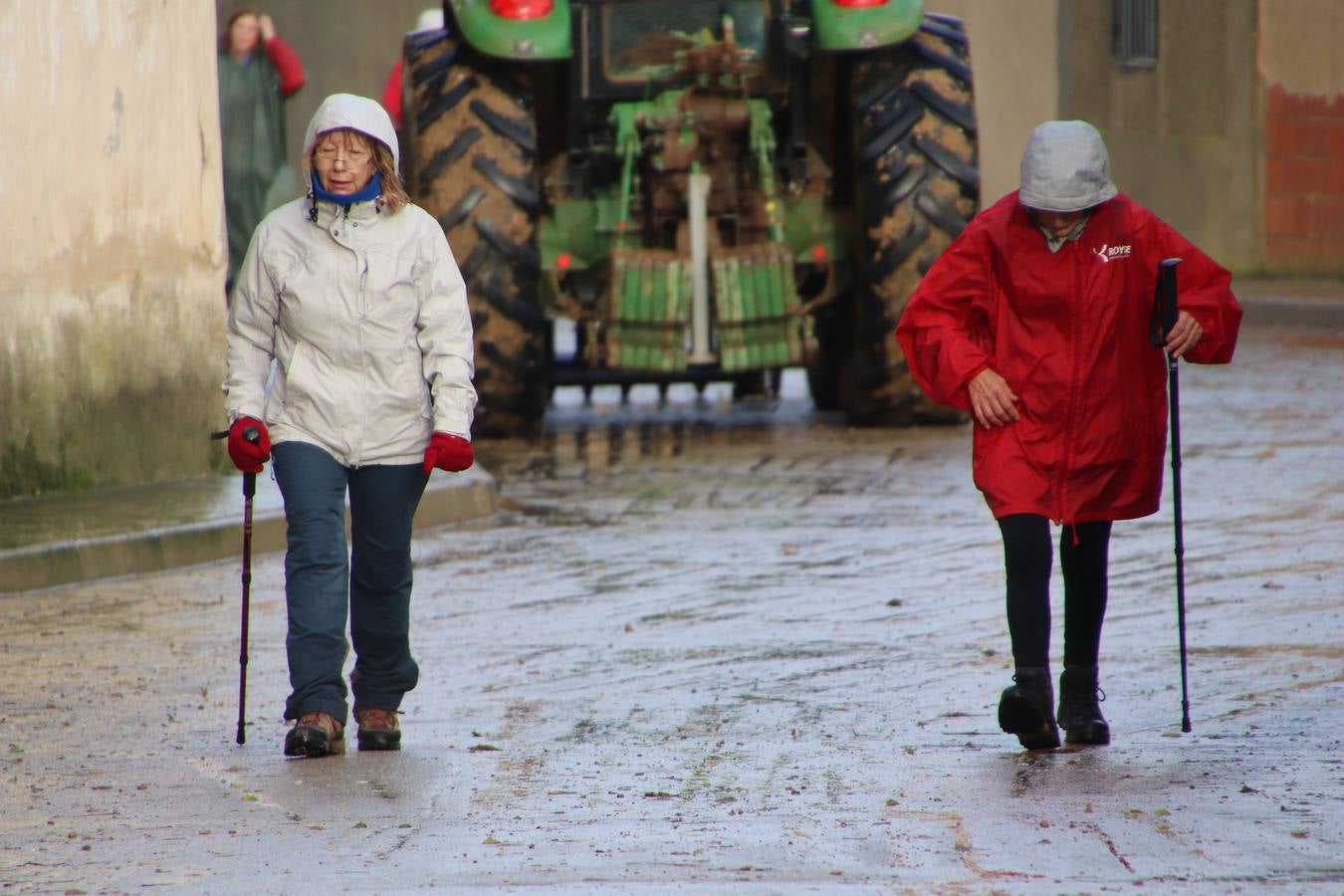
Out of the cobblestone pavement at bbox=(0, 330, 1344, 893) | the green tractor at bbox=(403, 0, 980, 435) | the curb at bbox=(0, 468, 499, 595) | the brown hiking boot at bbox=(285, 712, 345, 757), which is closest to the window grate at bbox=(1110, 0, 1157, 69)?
the green tractor at bbox=(403, 0, 980, 435)

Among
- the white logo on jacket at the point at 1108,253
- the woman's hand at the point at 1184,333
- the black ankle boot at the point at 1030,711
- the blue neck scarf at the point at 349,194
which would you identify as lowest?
the black ankle boot at the point at 1030,711

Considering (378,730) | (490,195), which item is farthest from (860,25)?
(378,730)

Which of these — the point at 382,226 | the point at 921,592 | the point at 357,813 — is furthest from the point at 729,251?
the point at 357,813

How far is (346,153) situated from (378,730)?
4.34 feet

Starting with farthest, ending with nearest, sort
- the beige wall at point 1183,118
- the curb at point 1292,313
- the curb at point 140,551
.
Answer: the beige wall at point 1183,118, the curb at point 1292,313, the curb at point 140,551

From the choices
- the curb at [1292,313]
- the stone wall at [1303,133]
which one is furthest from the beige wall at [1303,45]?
the curb at [1292,313]

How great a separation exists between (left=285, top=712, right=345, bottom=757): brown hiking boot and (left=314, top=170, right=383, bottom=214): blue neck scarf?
1.17m

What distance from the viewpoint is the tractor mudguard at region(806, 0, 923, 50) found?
11609mm

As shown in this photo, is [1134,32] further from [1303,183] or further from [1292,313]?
[1292,313]

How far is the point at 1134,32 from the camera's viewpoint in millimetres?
23422

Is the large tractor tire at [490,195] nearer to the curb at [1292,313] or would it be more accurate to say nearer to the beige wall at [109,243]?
the beige wall at [109,243]

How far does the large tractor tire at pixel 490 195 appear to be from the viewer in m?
11.5

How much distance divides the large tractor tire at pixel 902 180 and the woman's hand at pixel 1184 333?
19.5 feet

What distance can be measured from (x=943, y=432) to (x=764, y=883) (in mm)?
7882
